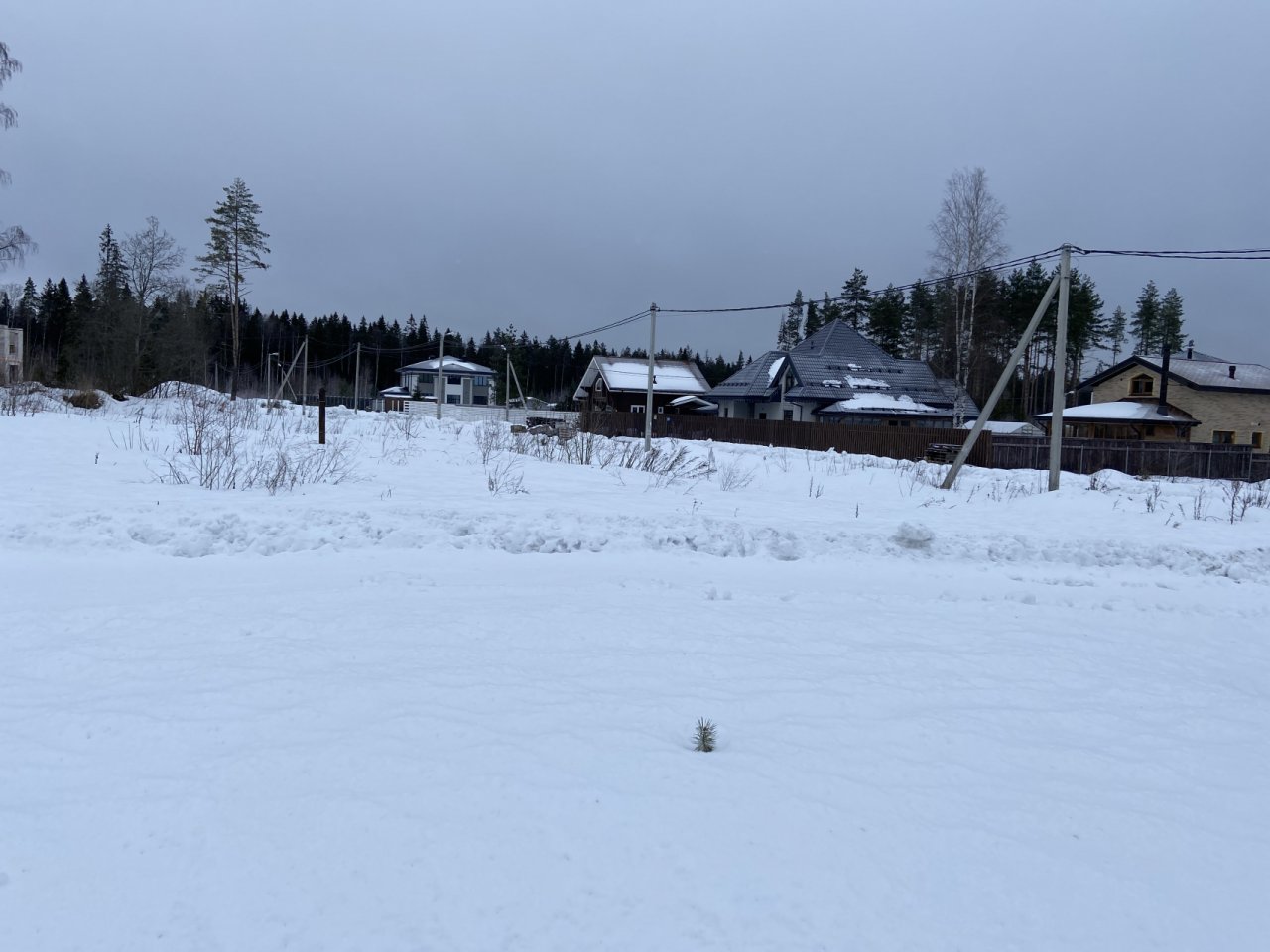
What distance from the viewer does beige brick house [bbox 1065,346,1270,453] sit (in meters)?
40.8

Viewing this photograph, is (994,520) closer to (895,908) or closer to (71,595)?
(895,908)

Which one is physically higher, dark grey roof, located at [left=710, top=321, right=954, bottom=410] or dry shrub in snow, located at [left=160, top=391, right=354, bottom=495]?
dark grey roof, located at [left=710, top=321, right=954, bottom=410]

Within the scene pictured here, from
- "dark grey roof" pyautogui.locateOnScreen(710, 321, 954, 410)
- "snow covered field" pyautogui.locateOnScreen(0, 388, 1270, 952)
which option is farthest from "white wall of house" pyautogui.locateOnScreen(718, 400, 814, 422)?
"snow covered field" pyautogui.locateOnScreen(0, 388, 1270, 952)

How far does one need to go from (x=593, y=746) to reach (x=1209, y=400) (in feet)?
159

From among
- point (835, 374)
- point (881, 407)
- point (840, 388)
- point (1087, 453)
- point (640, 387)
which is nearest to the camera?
point (1087, 453)

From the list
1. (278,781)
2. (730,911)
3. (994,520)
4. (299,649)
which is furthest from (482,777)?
(994,520)

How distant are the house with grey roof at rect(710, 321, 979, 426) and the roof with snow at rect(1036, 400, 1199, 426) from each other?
16.7ft

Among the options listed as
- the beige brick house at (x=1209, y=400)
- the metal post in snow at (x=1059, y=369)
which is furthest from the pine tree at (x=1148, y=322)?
the metal post in snow at (x=1059, y=369)

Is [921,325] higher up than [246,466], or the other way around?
[921,325]

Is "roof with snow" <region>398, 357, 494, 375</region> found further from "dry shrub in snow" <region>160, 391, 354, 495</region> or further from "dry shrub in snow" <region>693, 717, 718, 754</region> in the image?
"dry shrub in snow" <region>693, 717, 718, 754</region>

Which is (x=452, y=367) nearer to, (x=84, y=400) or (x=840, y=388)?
(x=840, y=388)

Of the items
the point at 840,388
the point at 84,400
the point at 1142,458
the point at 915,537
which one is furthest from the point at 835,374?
the point at 915,537

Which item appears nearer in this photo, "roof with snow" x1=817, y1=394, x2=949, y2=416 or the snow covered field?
the snow covered field

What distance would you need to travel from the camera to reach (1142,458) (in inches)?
1017
